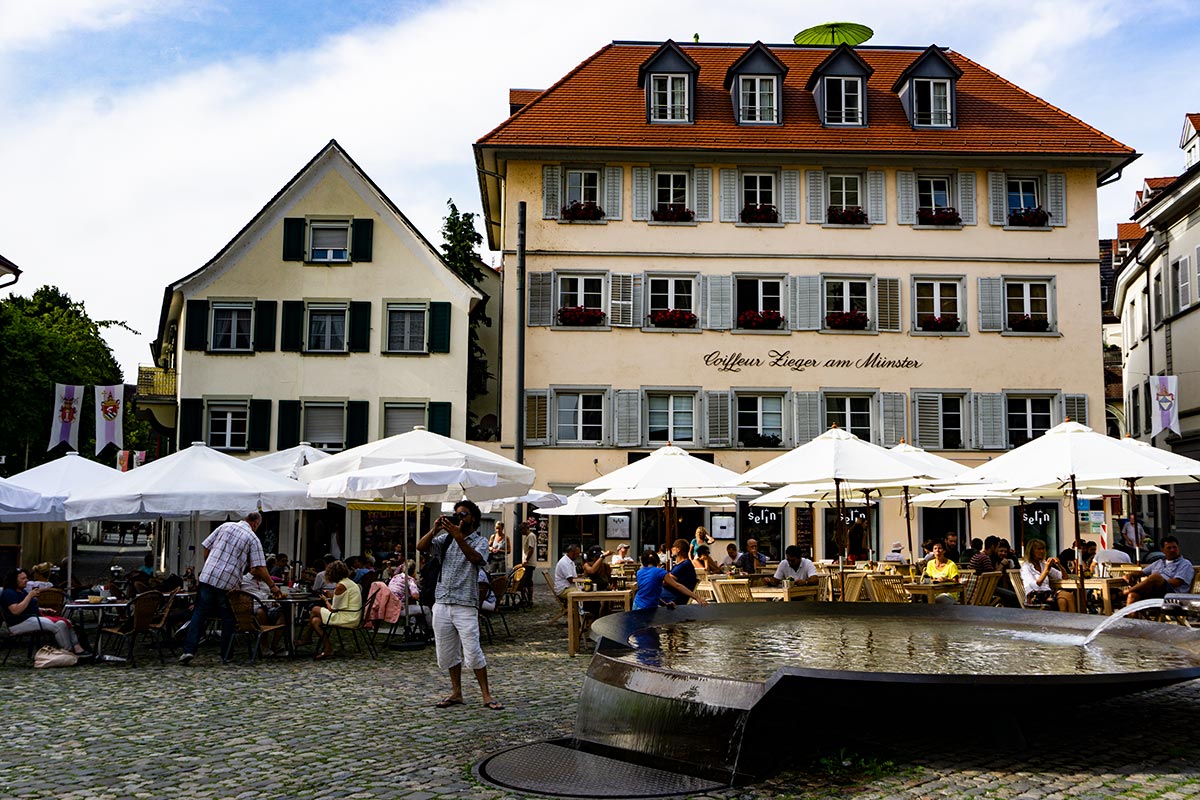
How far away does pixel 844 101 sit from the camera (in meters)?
33.2

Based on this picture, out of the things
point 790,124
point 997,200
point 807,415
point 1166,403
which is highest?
point 790,124

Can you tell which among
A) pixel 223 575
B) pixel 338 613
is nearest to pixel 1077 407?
pixel 338 613

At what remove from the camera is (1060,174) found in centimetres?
3256

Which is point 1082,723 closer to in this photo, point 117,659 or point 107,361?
point 117,659

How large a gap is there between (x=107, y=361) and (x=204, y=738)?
5094 cm

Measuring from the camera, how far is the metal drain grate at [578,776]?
Answer: 22.2ft

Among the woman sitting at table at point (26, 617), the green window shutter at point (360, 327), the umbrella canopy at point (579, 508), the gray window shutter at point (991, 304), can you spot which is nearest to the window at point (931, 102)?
the gray window shutter at point (991, 304)

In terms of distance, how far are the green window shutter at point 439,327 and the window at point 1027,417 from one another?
49.2 feet

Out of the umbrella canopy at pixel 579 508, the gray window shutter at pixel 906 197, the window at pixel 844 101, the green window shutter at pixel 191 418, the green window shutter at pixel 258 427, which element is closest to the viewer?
the umbrella canopy at pixel 579 508

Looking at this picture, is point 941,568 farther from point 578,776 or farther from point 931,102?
point 931,102

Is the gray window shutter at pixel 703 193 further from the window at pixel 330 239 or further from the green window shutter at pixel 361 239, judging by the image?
the window at pixel 330 239

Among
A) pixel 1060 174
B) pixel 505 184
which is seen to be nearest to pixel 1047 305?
pixel 1060 174

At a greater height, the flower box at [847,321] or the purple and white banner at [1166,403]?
the flower box at [847,321]

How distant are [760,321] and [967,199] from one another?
22.2 feet
